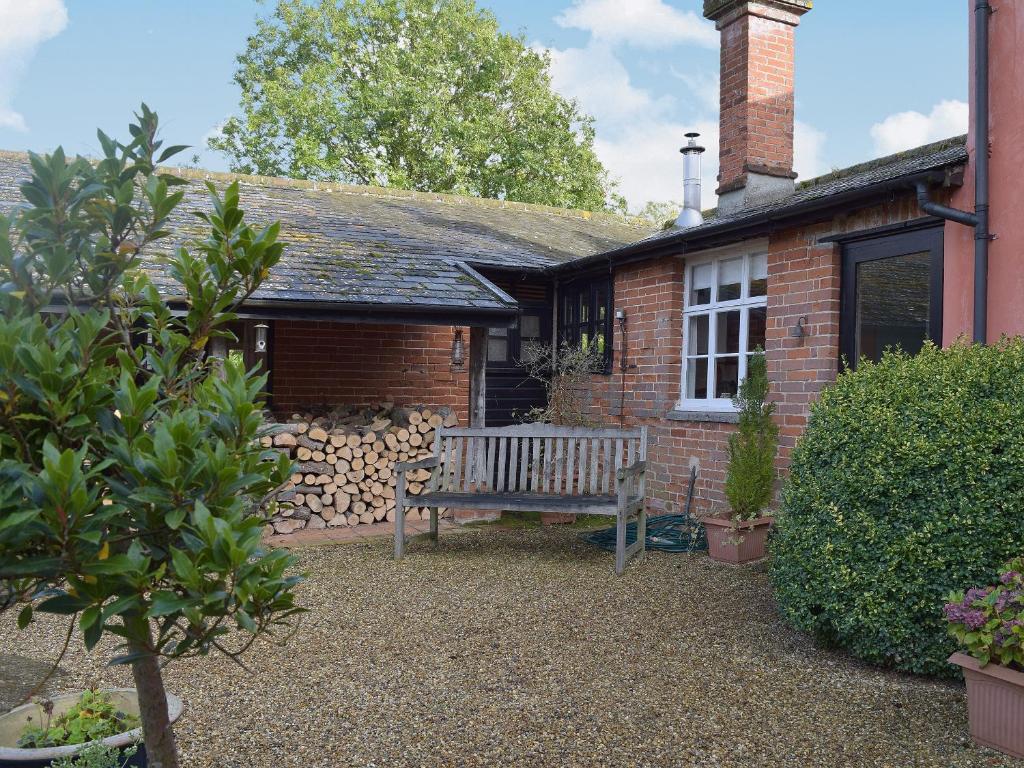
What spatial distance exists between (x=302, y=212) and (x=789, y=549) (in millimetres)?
8411

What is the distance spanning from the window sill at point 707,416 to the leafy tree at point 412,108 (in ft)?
54.2

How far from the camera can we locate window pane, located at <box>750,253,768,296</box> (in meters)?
7.93

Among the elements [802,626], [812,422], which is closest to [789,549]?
[802,626]

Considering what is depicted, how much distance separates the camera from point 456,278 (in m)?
9.19

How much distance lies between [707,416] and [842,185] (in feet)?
8.03

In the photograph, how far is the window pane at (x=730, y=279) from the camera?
8.29m

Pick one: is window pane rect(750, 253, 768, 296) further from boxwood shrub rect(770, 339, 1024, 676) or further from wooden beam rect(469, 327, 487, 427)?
boxwood shrub rect(770, 339, 1024, 676)

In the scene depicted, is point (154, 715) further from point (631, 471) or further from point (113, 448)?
point (631, 471)

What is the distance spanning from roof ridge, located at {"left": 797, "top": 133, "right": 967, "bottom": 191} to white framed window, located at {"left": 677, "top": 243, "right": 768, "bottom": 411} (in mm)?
1276

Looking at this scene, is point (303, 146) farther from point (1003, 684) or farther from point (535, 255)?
point (1003, 684)

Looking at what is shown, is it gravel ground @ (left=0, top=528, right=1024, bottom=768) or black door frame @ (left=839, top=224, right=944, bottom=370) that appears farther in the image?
black door frame @ (left=839, top=224, right=944, bottom=370)

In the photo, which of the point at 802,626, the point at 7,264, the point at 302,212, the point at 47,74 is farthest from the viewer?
the point at 47,74

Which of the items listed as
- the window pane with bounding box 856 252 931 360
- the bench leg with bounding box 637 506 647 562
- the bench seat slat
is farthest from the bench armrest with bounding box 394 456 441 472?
the window pane with bounding box 856 252 931 360

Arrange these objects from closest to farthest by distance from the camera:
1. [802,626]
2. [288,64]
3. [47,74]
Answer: [802,626] → [47,74] → [288,64]
